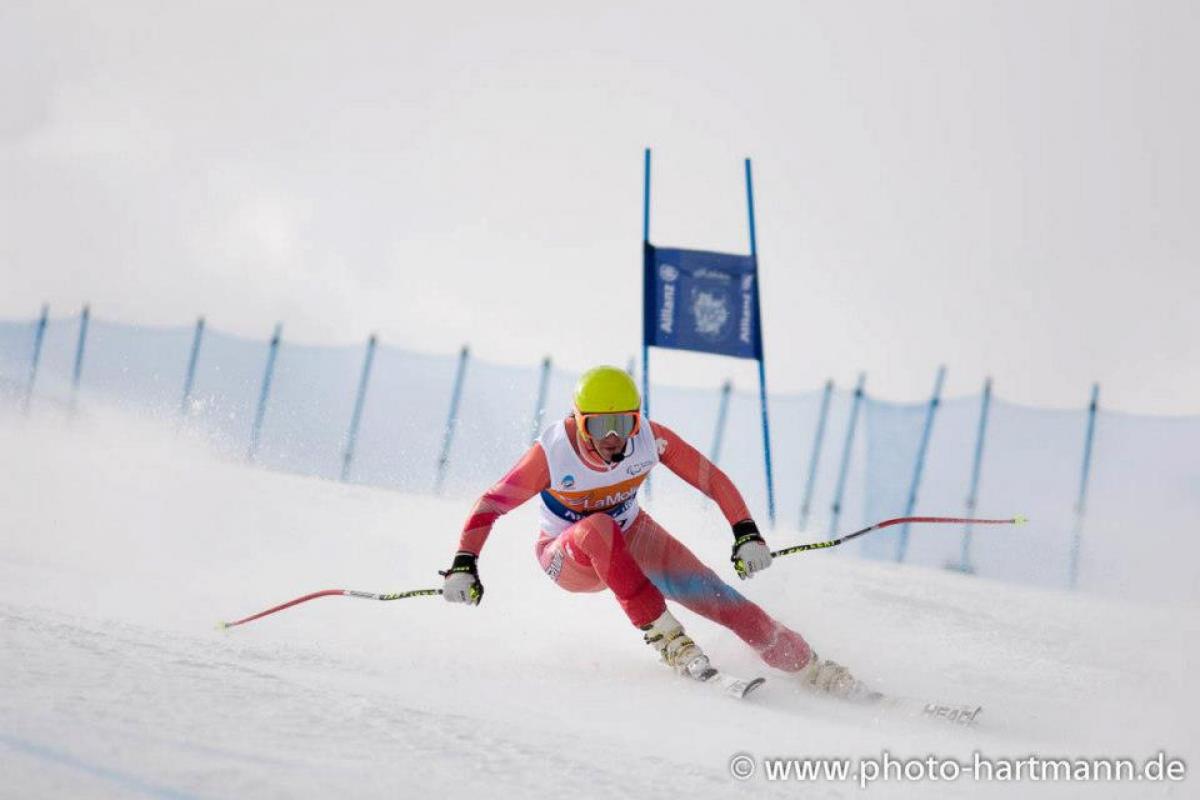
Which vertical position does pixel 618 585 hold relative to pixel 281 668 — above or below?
above

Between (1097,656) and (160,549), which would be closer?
(1097,656)

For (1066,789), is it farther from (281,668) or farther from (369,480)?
(369,480)

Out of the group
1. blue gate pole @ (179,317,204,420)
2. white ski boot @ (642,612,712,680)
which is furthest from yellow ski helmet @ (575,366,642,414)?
blue gate pole @ (179,317,204,420)

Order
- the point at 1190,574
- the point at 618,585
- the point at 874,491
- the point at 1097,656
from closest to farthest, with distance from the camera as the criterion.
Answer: the point at 618,585 → the point at 1097,656 → the point at 1190,574 → the point at 874,491

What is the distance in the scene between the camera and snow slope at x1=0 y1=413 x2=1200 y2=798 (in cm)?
243

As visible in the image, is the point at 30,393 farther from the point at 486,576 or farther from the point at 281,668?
the point at 281,668

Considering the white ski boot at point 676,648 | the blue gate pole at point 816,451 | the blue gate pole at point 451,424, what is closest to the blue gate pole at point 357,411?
the blue gate pole at point 451,424

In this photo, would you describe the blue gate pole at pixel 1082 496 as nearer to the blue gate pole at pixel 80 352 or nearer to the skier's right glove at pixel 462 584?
the skier's right glove at pixel 462 584

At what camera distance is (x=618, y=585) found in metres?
4.28

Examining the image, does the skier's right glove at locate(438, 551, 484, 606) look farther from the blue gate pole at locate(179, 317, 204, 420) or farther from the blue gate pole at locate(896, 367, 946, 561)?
the blue gate pole at locate(179, 317, 204, 420)

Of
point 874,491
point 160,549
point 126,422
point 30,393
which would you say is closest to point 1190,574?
point 874,491

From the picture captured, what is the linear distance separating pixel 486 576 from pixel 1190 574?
6.62m

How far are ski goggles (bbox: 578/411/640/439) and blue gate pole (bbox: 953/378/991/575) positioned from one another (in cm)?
824

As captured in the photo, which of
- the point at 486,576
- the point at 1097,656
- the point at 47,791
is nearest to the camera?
the point at 47,791
